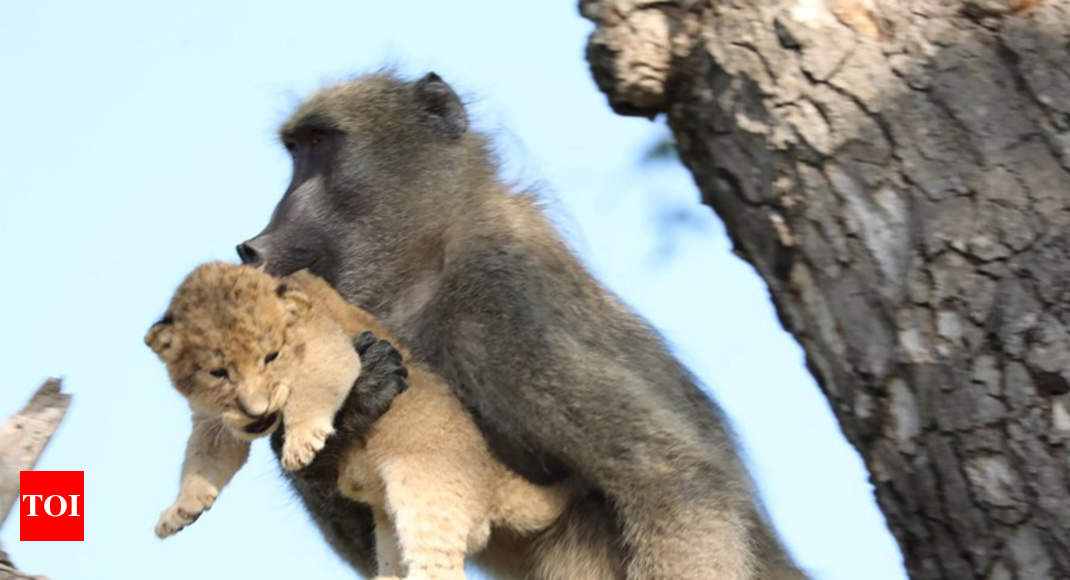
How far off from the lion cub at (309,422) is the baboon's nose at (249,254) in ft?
2.32

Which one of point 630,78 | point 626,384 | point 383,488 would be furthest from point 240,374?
point 630,78

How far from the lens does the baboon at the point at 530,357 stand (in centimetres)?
619

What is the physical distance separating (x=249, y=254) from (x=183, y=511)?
4.65 ft

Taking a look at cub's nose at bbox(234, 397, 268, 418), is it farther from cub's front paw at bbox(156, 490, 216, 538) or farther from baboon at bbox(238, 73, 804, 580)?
baboon at bbox(238, 73, 804, 580)

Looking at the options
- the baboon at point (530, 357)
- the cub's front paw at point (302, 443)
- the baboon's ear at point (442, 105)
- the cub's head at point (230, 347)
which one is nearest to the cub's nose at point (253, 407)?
the cub's head at point (230, 347)

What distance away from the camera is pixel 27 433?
548 cm

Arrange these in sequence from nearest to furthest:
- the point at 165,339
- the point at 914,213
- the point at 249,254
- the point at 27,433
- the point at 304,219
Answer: the point at 914,213
the point at 27,433
the point at 165,339
the point at 249,254
the point at 304,219

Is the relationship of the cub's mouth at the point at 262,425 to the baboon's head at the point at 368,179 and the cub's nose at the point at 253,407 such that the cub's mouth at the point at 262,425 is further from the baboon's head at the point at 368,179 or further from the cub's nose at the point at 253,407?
the baboon's head at the point at 368,179

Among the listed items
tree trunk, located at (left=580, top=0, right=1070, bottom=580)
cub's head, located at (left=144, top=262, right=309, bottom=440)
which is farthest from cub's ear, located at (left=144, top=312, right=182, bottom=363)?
tree trunk, located at (left=580, top=0, right=1070, bottom=580)

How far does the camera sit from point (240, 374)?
18.3 ft

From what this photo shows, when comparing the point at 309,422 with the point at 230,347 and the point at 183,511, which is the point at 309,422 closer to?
the point at 230,347

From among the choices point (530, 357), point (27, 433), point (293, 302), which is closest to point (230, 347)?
point (293, 302)

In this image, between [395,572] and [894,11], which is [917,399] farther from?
[395,572]

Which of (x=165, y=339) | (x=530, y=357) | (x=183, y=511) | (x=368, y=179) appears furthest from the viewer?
(x=368, y=179)
